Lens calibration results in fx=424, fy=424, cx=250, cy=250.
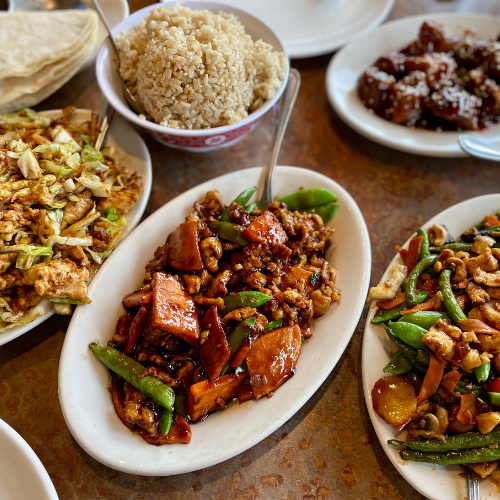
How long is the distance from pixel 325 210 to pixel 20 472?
1.72 m

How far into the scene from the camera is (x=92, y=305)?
184 centimetres

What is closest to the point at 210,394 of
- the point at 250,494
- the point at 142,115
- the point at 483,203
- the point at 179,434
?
the point at 179,434

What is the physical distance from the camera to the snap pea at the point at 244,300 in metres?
1.79

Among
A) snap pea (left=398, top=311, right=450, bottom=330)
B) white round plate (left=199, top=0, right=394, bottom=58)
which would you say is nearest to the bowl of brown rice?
white round plate (left=199, top=0, right=394, bottom=58)

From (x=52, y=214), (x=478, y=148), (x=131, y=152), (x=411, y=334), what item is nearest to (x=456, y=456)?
(x=411, y=334)

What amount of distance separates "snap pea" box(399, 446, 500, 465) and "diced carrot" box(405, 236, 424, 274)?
803 millimetres

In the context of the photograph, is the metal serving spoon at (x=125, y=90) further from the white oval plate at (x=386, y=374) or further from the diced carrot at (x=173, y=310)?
the white oval plate at (x=386, y=374)

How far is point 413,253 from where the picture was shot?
2.09 metres

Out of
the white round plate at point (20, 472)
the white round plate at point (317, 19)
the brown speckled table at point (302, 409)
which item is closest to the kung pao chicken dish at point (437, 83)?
the brown speckled table at point (302, 409)

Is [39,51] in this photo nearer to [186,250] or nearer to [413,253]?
[186,250]

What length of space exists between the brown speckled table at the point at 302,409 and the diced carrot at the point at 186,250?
26.4 inches

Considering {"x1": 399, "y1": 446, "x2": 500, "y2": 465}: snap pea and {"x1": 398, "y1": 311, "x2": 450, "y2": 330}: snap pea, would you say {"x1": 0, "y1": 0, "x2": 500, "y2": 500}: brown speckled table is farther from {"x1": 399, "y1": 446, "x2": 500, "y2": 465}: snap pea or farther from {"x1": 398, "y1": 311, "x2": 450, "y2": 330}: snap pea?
{"x1": 398, "y1": 311, "x2": 450, "y2": 330}: snap pea

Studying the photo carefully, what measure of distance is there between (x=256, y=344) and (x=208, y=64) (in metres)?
1.37

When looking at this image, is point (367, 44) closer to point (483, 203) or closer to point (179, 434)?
point (483, 203)
